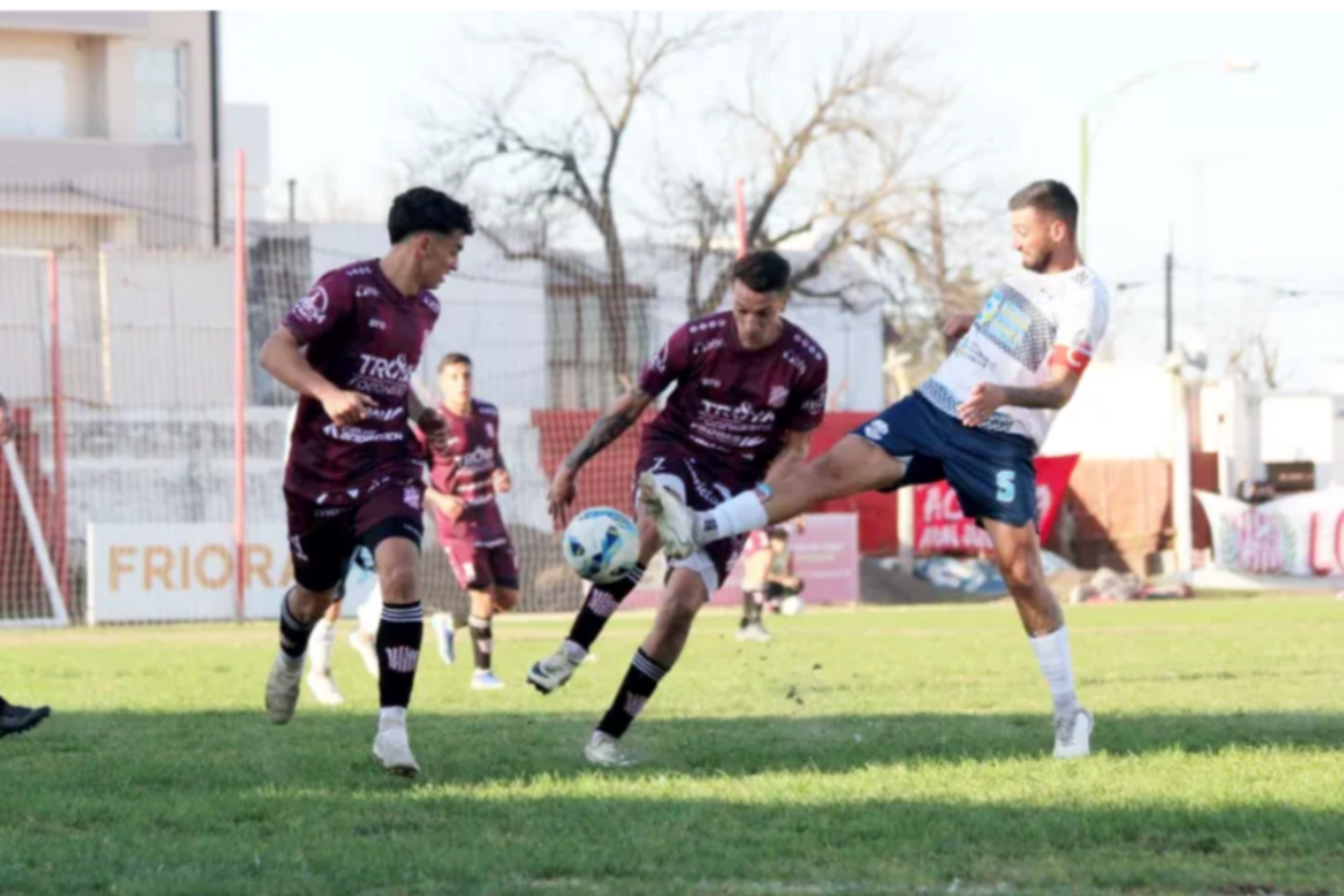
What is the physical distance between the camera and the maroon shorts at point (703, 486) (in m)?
8.74

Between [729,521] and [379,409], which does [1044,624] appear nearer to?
[729,521]

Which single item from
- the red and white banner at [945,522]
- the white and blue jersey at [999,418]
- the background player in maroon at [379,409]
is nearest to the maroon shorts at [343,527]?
the background player in maroon at [379,409]

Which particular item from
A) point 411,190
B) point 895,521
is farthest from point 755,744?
point 895,521

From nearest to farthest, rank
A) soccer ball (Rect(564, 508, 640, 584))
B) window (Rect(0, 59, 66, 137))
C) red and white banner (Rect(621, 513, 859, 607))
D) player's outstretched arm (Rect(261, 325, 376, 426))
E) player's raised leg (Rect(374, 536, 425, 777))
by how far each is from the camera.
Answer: player's outstretched arm (Rect(261, 325, 376, 426)) → player's raised leg (Rect(374, 536, 425, 777)) → soccer ball (Rect(564, 508, 640, 584)) → red and white banner (Rect(621, 513, 859, 607)) → window (Rect(0, 59, 66, 137))

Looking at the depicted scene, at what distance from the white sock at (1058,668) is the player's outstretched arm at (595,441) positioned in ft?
6.00

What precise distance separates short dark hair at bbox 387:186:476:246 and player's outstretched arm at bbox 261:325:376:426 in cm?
59

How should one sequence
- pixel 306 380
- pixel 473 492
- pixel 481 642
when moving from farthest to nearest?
pixel 473 492 < pixel 481 642 < pixel 306 380

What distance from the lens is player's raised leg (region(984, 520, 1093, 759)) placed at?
8344 mm

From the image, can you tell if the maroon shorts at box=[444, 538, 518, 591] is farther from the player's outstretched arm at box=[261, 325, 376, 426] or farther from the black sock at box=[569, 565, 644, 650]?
the player's outstretched arm at box=[261, 325, 376, 426]

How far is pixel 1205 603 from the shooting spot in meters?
30.2

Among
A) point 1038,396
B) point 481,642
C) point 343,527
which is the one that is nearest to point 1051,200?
point 1038,396

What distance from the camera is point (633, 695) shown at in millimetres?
8445

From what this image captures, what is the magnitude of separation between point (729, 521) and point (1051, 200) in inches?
68.3

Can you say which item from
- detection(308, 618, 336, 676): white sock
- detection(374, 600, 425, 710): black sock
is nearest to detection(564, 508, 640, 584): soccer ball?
detection(374, 600, 425, 710): black sock
